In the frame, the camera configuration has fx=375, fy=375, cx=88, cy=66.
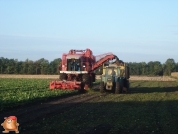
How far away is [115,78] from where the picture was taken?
31.5 meters

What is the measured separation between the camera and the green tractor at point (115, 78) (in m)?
31.4

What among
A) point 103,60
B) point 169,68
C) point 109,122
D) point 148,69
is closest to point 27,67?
point 148,69

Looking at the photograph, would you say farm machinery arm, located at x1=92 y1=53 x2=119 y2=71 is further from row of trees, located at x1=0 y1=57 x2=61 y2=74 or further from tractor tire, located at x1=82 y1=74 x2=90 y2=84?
row of trees, located at x1=0 y1=57 x2=61 y2=74

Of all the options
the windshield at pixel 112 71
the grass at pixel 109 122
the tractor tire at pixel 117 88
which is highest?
the windshield at pixel 112 71

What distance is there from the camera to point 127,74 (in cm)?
3388

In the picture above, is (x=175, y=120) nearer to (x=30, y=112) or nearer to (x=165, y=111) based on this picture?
(x=165, y=111)

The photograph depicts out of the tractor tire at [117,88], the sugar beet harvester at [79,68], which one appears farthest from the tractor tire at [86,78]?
the tractor tire at [117,88]

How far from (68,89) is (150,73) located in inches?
3670

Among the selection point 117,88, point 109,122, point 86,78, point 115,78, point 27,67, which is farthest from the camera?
point 27,67

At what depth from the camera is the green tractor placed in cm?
3141

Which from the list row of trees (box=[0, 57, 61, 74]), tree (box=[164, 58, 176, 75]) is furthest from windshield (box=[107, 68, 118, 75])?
tree (box=[164, 58, 176, 75])

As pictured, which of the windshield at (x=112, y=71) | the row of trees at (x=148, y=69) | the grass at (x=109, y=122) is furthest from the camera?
the row of trees at (x=148, y=69)

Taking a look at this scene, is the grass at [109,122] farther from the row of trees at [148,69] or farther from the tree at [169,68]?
the tree at [169,68]

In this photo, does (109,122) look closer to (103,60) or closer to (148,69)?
(103,60)
